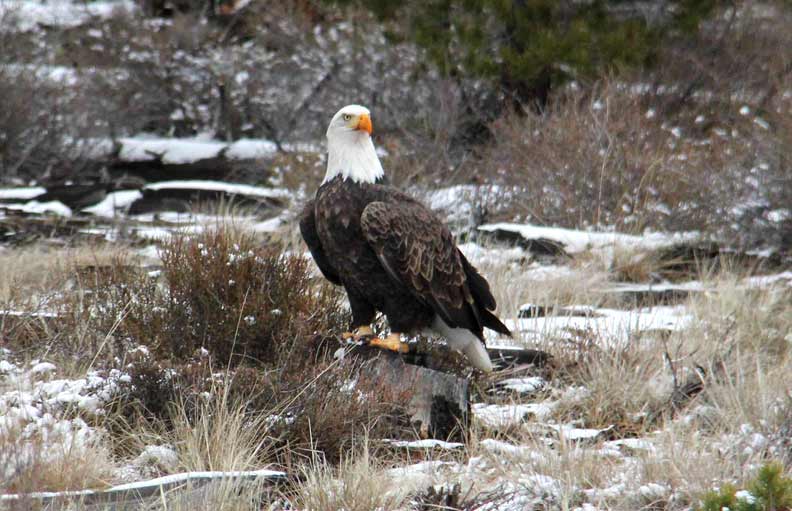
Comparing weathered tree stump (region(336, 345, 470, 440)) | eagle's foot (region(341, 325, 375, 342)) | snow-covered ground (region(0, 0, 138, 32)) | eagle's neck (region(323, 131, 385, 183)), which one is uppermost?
snow-covered ground (region(0, 0, 138, 32))

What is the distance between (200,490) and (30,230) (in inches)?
232

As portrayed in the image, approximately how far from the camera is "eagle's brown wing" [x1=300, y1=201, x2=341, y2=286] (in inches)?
185

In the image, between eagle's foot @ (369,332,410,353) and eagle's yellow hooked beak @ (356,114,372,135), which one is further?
eagle's foot @ (369,332,410,353)

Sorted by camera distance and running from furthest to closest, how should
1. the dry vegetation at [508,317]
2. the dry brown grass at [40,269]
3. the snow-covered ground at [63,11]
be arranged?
the snow-covered ground at [63,11]
the dry brown grass at [40,269]
the dry vegetation at [508,317]

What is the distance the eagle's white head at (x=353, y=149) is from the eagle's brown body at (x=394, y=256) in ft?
0.17

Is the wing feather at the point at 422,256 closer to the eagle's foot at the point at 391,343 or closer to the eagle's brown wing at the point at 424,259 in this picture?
the eagle's brown wing at the point at 424,259

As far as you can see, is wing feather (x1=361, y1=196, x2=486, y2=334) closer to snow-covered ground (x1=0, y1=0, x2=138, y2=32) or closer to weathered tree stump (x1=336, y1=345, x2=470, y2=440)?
weathered tree stump (x1=336, y1=345, x2=470, y2=440)

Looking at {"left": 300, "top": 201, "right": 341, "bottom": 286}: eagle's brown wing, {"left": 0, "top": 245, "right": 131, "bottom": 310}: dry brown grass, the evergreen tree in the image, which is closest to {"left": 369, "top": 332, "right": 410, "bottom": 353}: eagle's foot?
{"left": 300, "top": 201, "right": 341, "bottom": 286}: eagle's brown wing

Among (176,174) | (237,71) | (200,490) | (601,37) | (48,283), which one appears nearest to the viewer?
(200,490)

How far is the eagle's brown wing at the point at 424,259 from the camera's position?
4422mm

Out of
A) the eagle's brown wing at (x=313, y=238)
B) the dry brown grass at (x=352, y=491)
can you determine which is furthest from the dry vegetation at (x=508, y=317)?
the eagle's brown wing at (x=313, y=238)

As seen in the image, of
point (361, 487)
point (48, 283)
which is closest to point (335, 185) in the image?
point (361, 487)

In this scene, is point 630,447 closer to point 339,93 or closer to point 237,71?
point 339,93

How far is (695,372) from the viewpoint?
5.21 meters
